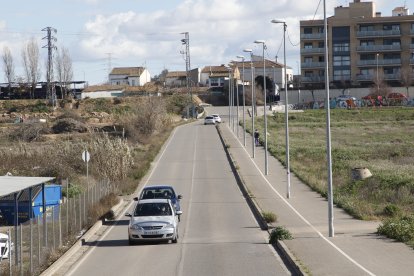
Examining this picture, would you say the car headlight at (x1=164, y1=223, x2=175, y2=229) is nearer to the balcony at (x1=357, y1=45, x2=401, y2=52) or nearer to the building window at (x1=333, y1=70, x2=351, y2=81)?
the balcony at (x1=357, y1=45, x2=401, y2=52)

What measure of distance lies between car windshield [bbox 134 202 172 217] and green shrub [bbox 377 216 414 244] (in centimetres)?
707

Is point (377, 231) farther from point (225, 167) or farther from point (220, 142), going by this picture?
point (220, 142)

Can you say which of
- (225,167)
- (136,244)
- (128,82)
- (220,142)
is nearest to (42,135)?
(220,142)

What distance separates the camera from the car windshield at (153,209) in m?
27.8

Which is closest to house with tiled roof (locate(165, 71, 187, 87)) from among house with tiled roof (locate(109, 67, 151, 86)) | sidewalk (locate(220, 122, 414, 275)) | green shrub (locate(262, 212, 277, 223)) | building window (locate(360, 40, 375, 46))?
house with tiled roof (locate(109, 67, 151, 86))

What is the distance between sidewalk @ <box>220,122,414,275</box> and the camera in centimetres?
1944

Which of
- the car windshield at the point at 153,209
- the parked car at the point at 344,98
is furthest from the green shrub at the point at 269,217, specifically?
the parked car at the point at 344,98

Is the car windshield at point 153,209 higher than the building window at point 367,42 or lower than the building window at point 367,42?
lower

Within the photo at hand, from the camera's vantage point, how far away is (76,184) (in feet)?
161

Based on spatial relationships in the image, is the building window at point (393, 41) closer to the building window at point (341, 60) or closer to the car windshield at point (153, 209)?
the building window at point (341, 60)

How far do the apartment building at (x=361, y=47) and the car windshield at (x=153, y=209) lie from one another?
99569 mm

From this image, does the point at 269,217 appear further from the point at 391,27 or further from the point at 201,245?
the point at 391,27

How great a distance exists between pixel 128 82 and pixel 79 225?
15946 centimetres

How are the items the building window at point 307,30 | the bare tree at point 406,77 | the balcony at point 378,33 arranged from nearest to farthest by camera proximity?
the bare tree at point 406,77, the balcony at point 378,33, the building window at point 307,30
